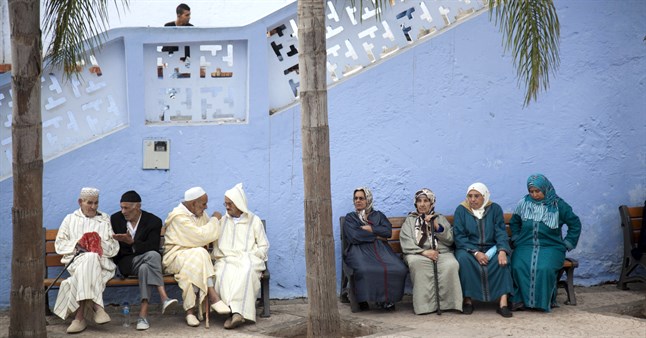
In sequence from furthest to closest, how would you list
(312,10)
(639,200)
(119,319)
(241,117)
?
1. (639,200)
2. (241,117)
3. (119,319)
4. (312,10)

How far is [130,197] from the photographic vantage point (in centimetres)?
877

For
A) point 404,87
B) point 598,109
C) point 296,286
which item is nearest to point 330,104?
point 404,87

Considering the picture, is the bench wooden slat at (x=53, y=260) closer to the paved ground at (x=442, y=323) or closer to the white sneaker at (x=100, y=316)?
the paved ground at (x=442, y=323)

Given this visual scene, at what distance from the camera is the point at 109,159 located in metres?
9.13

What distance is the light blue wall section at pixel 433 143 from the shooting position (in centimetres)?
919

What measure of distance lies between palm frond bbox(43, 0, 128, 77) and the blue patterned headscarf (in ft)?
13.0

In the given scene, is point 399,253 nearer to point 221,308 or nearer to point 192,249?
point 221,308

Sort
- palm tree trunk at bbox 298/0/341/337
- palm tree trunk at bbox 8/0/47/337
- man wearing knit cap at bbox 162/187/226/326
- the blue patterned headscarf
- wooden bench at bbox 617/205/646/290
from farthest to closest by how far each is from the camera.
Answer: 1. wooden bench at bbox 617/205/646/290
2. the blue patterned headscarf
3. man wearing knit cap at bbox 162/187/226/326
4. palm tree trunk at bbox 298/0/341/337
5. palm tree trunk at bbox 8/0/47/337

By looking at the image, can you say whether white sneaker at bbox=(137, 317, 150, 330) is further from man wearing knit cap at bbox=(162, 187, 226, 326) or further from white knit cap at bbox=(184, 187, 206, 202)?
white knit cap at bbox=(184, 187, 206, 202)

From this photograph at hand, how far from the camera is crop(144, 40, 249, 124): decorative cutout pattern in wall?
30.3 ft

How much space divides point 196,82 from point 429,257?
8.63 feet

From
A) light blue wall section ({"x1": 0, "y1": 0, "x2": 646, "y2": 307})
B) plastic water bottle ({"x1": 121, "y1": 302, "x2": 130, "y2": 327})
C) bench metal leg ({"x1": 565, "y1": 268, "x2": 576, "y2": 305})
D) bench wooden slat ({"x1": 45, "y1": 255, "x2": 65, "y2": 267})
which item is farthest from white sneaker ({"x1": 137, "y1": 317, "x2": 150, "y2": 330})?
bench metal leg ({"x1": 565, "y1": 268, "x2": 576, "y2": 305})

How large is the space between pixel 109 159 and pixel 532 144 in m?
3.99

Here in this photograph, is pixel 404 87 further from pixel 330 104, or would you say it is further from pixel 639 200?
pixel 639 200
